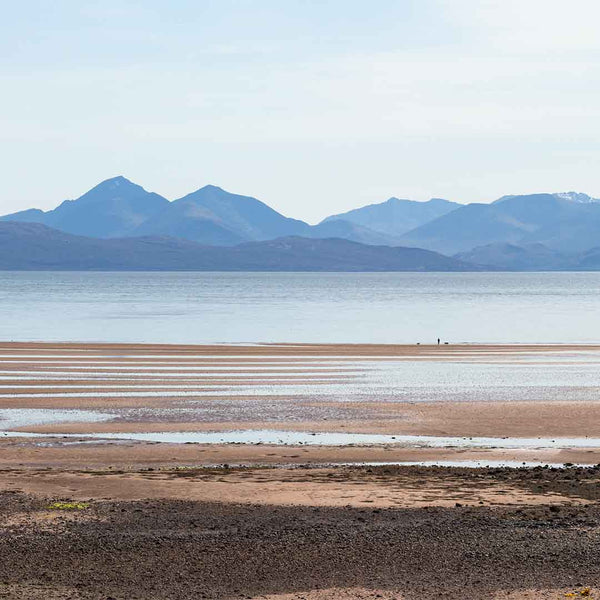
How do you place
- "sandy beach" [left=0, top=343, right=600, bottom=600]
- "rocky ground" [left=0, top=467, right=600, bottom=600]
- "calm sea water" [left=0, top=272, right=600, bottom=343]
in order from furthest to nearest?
"calm sea water" [left=0, top=272, right=600, bottom=343] < "sandy beach" [left=0, top=343, right=600, bottom=600] < "rocky ground" [left=0, top=467, right=600, bottom=600]

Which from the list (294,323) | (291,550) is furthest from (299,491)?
(294,323)

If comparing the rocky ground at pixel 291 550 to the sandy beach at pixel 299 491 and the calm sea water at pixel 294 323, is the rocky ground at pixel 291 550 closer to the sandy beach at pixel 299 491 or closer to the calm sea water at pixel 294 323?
the sandy beach at pixel 299 491

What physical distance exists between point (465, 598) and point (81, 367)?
34.2m

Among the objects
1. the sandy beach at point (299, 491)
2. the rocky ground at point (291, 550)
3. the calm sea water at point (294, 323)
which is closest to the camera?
the rocky ground at point (291, 550)

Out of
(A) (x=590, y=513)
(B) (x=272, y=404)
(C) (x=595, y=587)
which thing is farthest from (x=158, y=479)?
(B) (x=272, y=404)

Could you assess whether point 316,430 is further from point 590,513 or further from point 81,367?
point 81,367

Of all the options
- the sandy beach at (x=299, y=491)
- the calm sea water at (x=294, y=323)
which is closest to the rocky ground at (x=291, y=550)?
the sandy beach at (x=299, y=491)

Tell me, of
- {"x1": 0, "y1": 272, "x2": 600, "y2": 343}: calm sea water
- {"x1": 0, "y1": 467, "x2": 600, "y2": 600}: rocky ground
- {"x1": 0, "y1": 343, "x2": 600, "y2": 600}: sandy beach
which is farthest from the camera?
{"x1": 0, "y1": 272, "x2": 600, "y2": 343}: calm sea water

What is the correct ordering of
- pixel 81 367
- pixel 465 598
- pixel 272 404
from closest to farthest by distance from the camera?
pixel 465 598 → pixel 272 404 → pixel 81 367

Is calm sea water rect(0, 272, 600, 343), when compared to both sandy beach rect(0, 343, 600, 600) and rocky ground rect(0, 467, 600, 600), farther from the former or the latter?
rocky ground rect(0, 467, 600, 600)

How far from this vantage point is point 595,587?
12.3 m

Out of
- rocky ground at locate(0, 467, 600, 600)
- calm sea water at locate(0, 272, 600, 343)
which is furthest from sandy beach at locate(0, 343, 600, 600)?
calm sea water at locate(0, 272, 600, 343)

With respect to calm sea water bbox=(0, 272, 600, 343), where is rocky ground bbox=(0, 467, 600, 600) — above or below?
above

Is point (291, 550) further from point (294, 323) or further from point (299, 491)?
point (294, 323)
